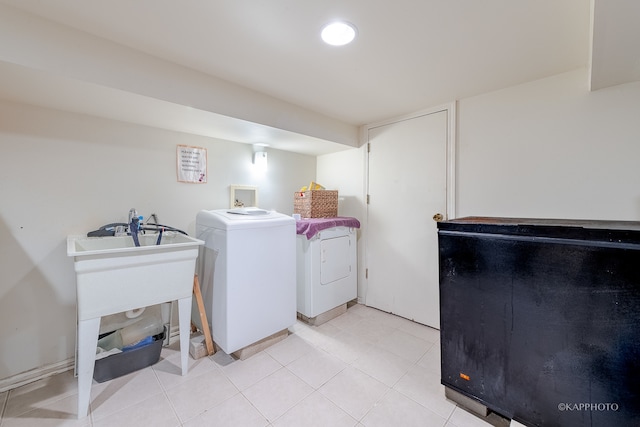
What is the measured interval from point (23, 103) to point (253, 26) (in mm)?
1606

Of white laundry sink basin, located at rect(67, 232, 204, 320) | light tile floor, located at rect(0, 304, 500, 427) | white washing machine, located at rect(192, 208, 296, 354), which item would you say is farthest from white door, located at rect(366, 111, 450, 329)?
white laundry sink basin, located at rect(67, 232, 204, 320)

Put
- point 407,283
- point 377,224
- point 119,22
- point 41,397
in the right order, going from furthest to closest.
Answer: point 377,224 → point 407,283 → point 41,397 → point 119,22

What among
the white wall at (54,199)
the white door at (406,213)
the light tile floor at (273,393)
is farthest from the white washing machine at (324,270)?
the white wall at (54,199)

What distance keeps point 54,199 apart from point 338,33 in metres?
2.12

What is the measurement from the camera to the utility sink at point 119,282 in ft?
4.42

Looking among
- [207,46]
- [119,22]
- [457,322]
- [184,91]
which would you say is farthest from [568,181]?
[119,22]

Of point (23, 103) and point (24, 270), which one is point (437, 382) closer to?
point (24, 270)

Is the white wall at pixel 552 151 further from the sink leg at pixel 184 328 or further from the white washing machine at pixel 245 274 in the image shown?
the sink leg at pixel 184 328

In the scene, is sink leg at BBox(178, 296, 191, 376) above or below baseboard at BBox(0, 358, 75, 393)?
above

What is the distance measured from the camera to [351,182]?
3.03m

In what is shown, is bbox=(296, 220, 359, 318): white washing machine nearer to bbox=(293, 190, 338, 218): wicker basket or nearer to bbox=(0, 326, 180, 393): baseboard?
bbox=(293, 190, 338, 218): wicker basket

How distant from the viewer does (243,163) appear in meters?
2.63

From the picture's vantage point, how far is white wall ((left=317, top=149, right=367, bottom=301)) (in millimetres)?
2934

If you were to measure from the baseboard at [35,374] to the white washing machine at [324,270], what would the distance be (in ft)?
5.76
